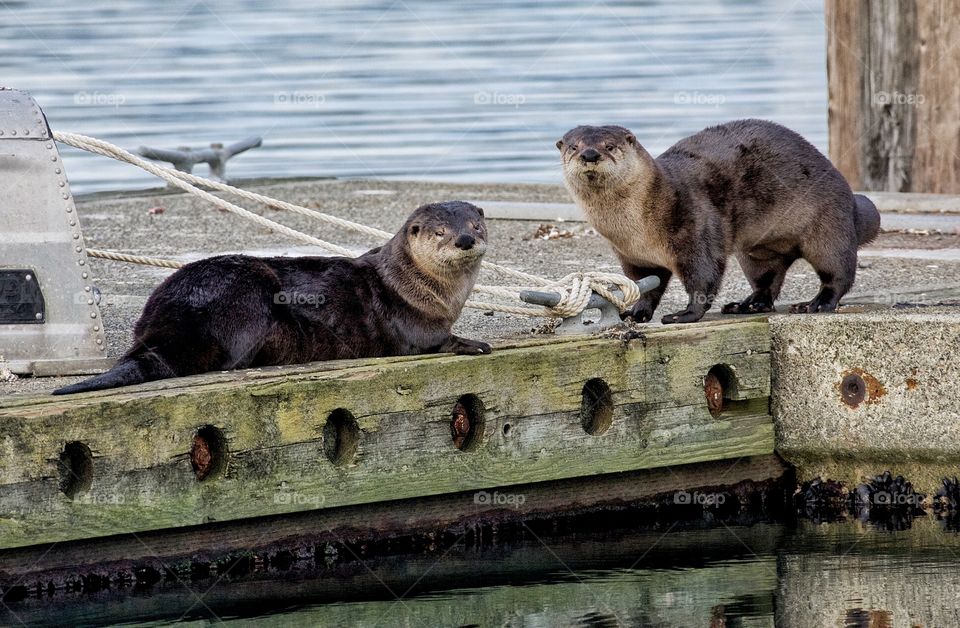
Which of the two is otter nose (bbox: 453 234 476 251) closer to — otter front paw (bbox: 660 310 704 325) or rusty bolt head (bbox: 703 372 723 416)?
otter front paw (bbox: 660 310 704 325)

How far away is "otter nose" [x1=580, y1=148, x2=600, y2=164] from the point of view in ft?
20.4

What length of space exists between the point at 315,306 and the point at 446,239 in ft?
1.64

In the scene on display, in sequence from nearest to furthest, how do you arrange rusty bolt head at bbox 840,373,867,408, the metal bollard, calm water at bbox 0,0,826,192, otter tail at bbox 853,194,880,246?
rusty bolt head at bbox 840,373,867,408, otter tail at bbox 853,194,880,246, the metal bollard, calm water at bbox 0,0,826,192

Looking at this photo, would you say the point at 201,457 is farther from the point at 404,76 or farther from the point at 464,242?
the point at 404,76

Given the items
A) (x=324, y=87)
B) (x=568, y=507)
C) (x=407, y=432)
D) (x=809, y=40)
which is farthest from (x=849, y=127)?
(x=809, y=40)

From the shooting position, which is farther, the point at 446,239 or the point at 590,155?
the point at 590,155

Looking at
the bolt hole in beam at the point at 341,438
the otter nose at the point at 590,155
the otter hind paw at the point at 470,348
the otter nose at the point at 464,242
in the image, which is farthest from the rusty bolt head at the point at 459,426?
the otter nose at the point at 590,155

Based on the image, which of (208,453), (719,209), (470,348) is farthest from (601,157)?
(208,453)

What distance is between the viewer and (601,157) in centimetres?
624

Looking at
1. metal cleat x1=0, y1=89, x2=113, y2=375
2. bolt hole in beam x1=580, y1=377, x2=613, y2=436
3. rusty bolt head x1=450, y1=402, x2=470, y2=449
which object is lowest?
rusty bolt head x1=450, y1=402, x2=470, y2=449

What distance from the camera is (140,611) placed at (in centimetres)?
501

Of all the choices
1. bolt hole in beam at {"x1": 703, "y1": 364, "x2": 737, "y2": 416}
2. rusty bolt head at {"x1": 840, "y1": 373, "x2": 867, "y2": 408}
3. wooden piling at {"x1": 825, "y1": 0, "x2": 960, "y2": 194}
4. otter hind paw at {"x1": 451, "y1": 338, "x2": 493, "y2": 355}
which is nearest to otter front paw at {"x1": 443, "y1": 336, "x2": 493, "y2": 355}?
otter hind paw at {"x1": 451, "y1": 338, "x2": 493, "y2": 355}

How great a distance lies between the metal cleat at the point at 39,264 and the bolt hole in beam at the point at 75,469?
0.82 metres

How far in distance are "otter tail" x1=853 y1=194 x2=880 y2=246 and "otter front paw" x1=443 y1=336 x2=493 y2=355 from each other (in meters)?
1.88
